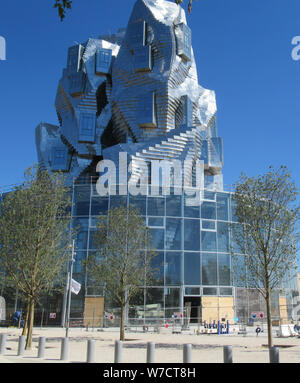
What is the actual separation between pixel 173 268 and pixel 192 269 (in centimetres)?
165

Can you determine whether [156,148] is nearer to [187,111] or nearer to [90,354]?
[187,111]

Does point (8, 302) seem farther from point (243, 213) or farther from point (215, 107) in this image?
point (215, 107)

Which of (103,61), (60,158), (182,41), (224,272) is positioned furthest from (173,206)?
(103,61)

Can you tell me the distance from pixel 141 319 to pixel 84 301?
16.3 feet

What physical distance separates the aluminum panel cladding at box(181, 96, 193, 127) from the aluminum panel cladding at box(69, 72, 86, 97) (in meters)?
13.6

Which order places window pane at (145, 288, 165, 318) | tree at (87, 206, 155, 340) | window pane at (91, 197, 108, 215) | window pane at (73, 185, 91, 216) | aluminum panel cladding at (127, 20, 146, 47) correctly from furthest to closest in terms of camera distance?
aluminum panel cladding at (127, 20, 146, 47)
window pane at (73, 185, 91, 216)
window pane at (91, 197, 108, 215)
window pane at (145, 288, 165, 318)
tree at (87, 206, 155, 340)

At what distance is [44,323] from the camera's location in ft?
112

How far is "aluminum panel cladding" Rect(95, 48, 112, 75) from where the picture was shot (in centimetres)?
5266

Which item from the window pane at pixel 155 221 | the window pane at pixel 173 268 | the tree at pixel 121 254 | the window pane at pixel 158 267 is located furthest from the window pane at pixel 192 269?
the tree at pixel 121 254

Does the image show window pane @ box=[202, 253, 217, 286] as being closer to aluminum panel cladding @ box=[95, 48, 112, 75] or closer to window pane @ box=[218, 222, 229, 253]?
window pane @ box=[218, 222, 229, 253]

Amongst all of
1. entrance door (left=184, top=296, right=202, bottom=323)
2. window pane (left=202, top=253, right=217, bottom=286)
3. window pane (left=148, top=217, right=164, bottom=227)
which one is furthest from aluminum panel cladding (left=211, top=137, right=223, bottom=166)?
entrance door (left=184, top=296, right=202, bottom=323)

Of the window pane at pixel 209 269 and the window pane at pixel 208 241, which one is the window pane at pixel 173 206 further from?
the window pane at pixel 209 269

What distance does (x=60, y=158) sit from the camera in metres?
52.4
